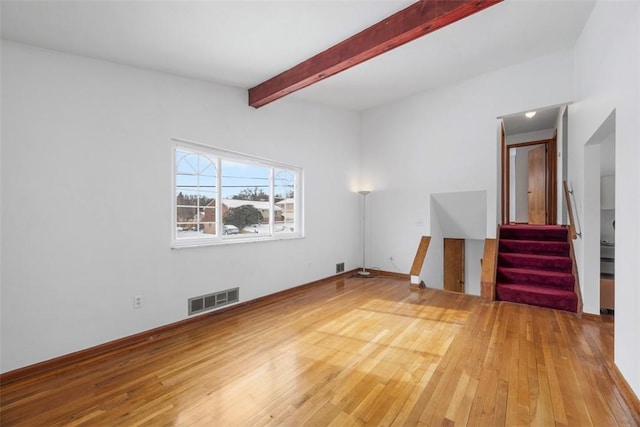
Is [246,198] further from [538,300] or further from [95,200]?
[538,300]

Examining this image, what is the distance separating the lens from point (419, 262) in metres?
4.91

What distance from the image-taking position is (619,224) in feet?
7.16

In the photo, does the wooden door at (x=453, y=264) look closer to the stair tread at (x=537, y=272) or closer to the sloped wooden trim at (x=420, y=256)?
the sloped wooden trim at (x=420, y=256)

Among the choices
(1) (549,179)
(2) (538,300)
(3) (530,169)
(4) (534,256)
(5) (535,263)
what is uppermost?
(3) (530,169)

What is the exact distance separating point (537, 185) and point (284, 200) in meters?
6.14

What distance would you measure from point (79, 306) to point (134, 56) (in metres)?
2.36

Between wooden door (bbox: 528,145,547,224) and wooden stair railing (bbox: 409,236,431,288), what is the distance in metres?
3.51

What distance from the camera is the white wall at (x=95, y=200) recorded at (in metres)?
2.30

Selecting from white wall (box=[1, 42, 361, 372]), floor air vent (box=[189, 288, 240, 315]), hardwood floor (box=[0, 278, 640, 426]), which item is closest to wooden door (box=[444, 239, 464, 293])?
hardwood floor (box=[0, 278, 640, 426])

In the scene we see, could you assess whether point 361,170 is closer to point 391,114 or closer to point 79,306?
point 391,114

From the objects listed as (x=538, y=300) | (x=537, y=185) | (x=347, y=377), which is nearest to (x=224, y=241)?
(x=347, y=377)

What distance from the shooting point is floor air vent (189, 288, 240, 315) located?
11.0 feet

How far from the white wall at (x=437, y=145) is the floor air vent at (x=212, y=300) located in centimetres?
309

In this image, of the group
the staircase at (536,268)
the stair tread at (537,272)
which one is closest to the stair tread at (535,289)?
the staircase at (536,268)
